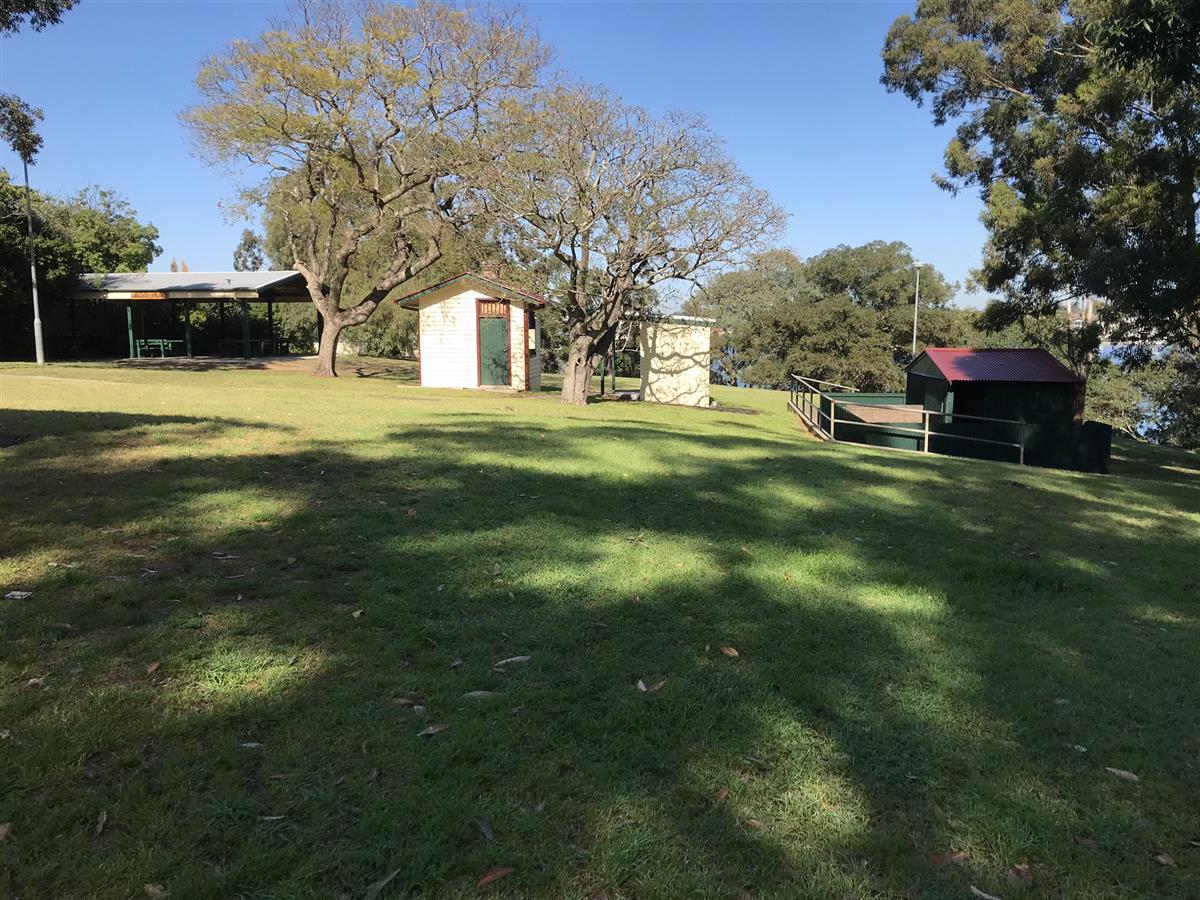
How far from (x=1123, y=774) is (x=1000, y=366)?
19781 millimetres

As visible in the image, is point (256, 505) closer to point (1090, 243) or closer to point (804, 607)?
point (804, 607)

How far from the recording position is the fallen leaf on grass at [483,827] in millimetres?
2457

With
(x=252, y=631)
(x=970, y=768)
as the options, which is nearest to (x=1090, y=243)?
(x=970, y=768)

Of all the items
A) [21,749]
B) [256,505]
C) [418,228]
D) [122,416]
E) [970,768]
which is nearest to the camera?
[21,749]

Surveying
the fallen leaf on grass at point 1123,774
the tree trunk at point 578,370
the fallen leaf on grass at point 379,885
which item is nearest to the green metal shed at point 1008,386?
the tree trunk at point 578,370

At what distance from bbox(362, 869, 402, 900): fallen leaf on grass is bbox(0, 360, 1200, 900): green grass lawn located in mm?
54

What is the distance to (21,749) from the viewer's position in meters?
2.71

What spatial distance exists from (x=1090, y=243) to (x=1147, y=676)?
61.7 feet

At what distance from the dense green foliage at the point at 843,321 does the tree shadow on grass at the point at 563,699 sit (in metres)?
37.1

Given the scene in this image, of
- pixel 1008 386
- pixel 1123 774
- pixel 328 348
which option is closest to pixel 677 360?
pixel 1008 386

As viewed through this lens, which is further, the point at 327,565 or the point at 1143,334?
the point at 1143,334

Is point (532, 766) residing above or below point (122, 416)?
below

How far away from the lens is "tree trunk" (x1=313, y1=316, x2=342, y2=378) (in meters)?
26.4

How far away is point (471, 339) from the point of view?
26.8 m
